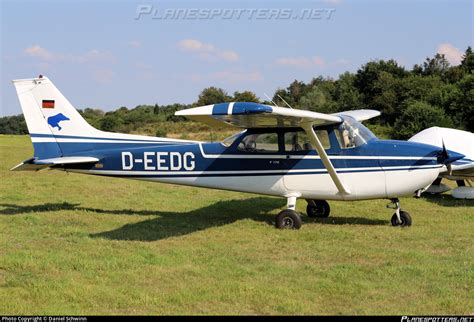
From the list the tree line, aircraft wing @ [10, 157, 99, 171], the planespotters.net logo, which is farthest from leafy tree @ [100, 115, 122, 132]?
the planespotters.net logo

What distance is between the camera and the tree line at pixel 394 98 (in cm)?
3256

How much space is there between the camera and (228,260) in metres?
7.21

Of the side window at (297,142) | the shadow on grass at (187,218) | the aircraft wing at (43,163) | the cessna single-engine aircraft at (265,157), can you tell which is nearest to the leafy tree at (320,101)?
the shadow on grass at (187,218)

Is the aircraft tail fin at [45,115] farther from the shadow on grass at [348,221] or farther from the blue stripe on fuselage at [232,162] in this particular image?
the shadow on grass at [348,221]

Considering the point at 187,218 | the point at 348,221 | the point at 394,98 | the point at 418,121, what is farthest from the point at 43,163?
the point at 394,98

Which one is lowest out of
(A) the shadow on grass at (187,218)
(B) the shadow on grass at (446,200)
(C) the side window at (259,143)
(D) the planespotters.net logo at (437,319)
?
(A) the shadow on grass at (187,218)

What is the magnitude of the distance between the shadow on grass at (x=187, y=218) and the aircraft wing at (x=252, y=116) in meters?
1.96

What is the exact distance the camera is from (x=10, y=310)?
5137 millimetres

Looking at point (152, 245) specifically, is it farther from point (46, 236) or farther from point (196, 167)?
point (196, 167)

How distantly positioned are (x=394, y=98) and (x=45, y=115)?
124 ft

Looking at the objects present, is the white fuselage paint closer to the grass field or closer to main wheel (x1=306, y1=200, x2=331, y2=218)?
the grass field

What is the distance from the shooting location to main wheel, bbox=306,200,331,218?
435 inches

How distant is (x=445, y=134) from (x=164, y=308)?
1076 cm

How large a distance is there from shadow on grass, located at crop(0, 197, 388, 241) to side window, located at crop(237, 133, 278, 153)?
1.41 meters
